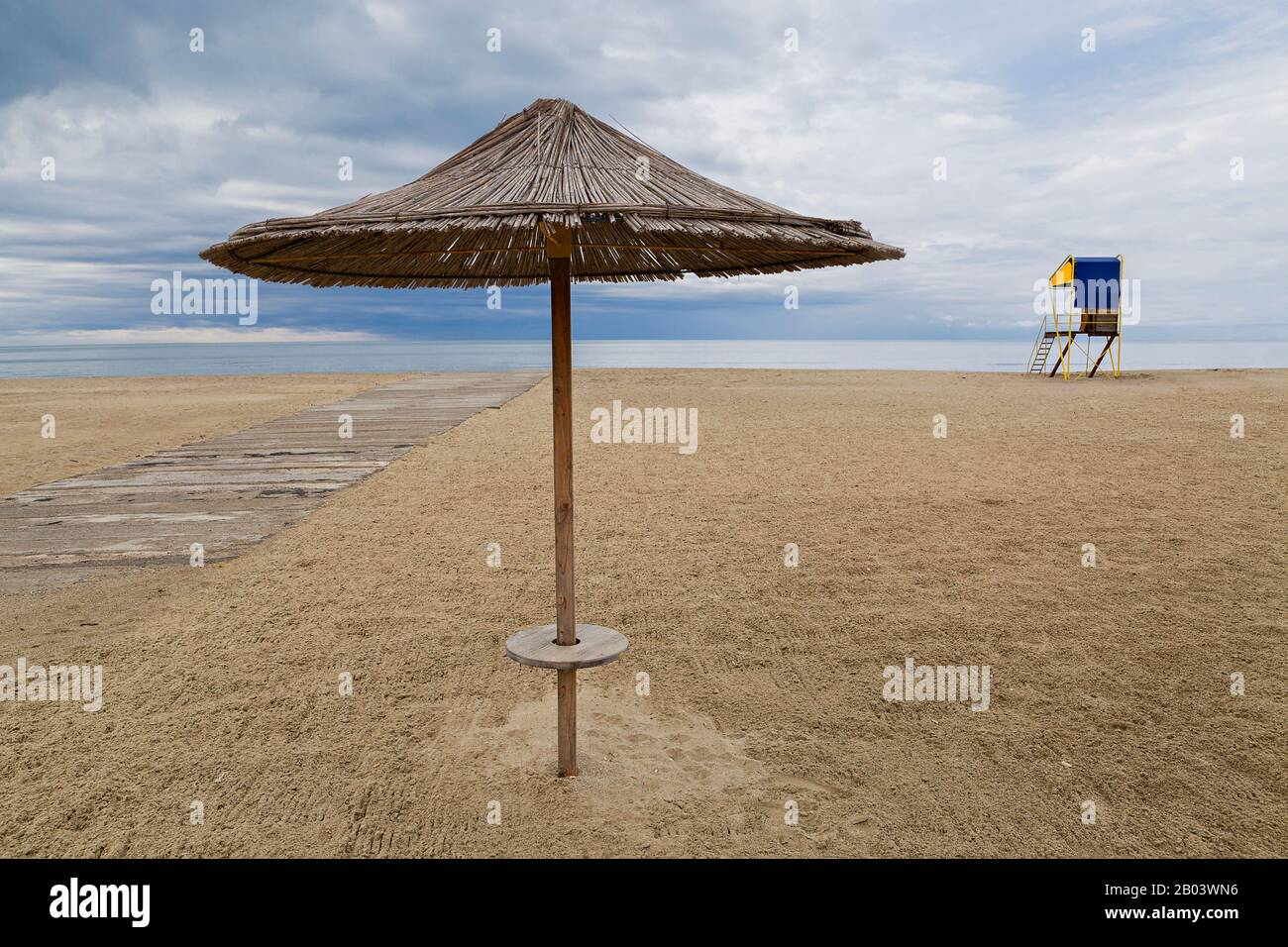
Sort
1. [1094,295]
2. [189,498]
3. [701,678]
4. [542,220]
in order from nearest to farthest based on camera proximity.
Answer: [542,220]
[701,678]
[189,498]
[1094,295]

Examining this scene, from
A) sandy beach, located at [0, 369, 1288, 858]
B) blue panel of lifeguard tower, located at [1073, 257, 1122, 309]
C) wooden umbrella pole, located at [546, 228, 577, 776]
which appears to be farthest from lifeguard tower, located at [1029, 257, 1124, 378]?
wooden umbrella pole, located at [546, 228, 577, 776]

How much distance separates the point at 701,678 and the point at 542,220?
246 cm

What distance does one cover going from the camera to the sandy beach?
2908 millimetres

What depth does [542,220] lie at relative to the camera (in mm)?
2387

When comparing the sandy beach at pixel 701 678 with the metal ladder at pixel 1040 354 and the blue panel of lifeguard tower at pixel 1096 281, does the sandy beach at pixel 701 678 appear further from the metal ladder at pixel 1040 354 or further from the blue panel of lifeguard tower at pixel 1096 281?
the metal ladder at pixel 1040 354

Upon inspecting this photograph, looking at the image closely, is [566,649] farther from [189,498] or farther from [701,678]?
[189,498]

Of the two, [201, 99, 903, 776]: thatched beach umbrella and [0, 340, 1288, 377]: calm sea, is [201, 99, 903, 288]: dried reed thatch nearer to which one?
[201, 99, 903, 776]: thatched beach umbrella

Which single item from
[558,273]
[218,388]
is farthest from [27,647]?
[218,388]

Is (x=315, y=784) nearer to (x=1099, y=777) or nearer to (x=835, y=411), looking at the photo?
(x=1099, y=777)

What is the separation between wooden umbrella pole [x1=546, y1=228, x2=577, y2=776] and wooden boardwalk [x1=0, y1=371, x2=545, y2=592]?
3.75 metres

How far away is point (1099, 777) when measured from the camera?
10.4ft

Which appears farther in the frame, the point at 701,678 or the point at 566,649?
the point at 701,678

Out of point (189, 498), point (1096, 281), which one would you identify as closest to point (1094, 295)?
point (1096, 281)

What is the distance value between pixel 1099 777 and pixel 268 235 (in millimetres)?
3374
